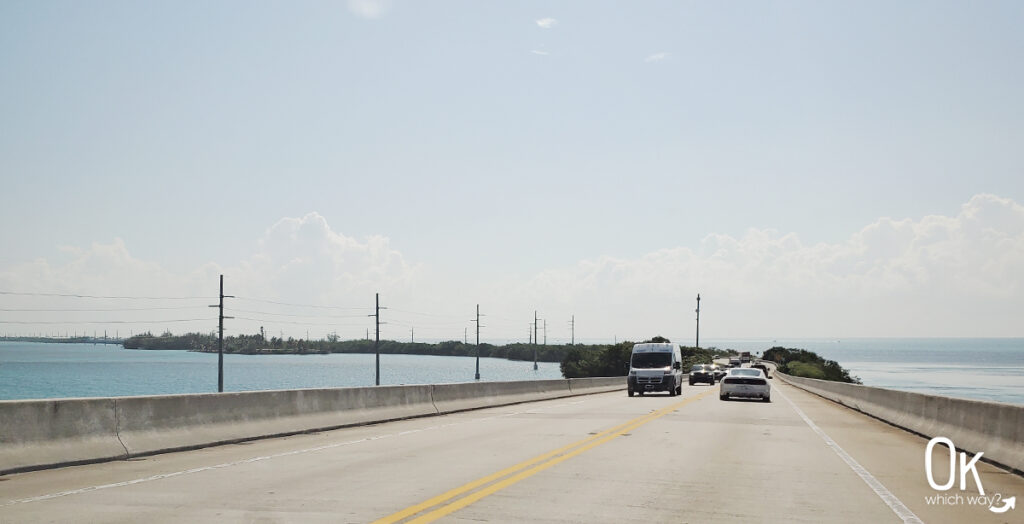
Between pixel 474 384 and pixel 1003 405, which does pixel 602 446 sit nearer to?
pixel 1003 405

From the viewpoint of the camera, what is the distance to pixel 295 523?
825cm

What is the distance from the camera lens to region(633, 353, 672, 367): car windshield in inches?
1683

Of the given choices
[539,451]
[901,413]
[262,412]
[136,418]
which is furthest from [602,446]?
[901,413]

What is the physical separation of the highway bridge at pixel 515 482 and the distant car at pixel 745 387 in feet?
58.2

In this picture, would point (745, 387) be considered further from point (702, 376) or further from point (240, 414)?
point (702, 376)

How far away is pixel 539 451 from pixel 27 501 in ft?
25.6

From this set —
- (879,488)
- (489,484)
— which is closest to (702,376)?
(879,488)

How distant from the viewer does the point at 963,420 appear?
56.4ft

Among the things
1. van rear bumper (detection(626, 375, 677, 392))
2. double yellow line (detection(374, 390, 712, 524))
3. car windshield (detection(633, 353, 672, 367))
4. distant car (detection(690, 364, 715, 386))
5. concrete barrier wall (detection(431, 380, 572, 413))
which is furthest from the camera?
distant car (detection(690, 364, 715, 386))

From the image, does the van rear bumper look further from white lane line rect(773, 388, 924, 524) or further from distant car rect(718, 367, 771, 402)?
white lane line rect(773, 388, 924, 524)

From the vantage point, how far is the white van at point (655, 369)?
41938mm

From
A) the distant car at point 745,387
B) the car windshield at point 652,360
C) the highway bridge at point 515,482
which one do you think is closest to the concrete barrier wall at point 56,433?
the highway bridge at point 515,482

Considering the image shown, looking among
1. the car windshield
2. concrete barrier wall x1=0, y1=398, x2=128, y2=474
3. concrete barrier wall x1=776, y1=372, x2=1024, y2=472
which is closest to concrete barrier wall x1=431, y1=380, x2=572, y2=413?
the car windshield

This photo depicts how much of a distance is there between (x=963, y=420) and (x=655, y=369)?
25.2m
